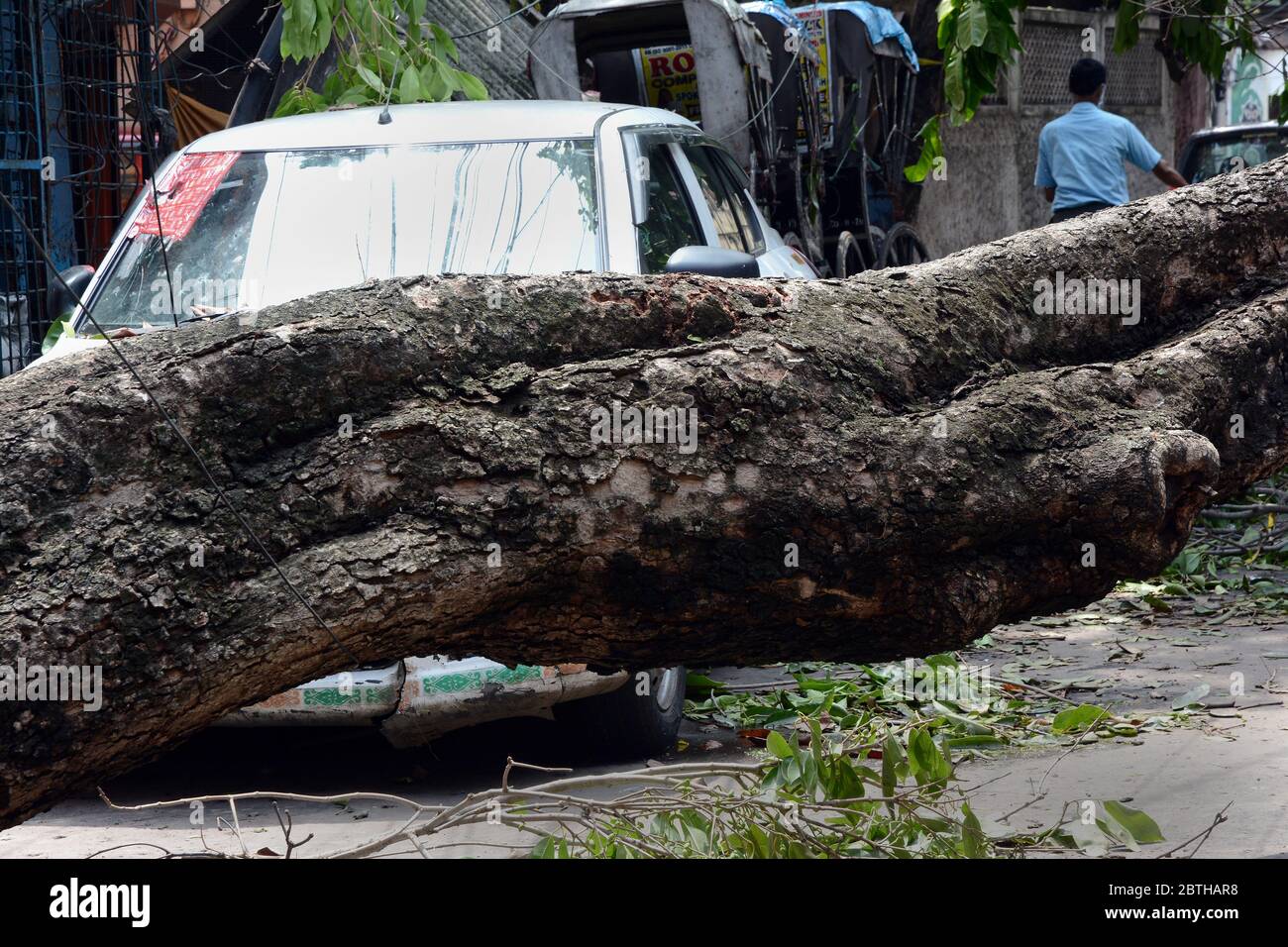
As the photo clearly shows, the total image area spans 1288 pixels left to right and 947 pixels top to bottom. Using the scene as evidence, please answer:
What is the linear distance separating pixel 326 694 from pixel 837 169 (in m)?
7.84

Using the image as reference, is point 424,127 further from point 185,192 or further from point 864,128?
point 864,128

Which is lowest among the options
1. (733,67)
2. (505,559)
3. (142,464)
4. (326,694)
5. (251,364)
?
(326,694)

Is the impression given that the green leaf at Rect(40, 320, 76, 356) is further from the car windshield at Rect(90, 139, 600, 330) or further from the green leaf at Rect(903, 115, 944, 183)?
the green leaf at Rect(903, 115, 944, 183)

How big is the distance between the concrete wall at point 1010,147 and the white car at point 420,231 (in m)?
10.3

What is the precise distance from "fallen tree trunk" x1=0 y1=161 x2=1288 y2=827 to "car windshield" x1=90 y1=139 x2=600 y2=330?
224cm

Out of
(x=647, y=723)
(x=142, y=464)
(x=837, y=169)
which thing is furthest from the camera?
(x=837, y=169)

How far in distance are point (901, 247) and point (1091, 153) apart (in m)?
3.81

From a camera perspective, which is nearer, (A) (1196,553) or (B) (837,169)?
(A) (1196,553)

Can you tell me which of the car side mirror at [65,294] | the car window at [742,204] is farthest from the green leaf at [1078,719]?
the car side mirror at [65,294]

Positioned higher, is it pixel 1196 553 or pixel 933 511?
pixel 933 511

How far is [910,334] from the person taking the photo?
260 centimetres

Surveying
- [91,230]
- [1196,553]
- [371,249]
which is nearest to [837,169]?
[1196,553]

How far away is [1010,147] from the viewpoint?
16047 mm

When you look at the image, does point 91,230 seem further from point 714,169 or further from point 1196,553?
point 1196,553
